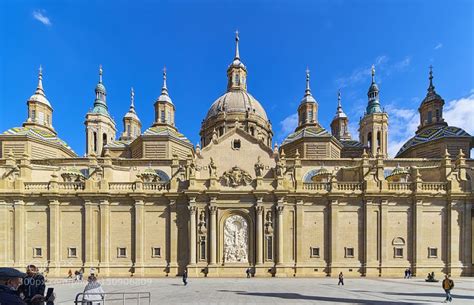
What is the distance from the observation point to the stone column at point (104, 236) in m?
29.7

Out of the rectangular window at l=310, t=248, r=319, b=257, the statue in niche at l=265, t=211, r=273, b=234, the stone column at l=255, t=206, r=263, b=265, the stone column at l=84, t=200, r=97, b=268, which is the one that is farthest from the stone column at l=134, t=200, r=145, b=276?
the rectangular window at l=310, t=248, r=319, b=257

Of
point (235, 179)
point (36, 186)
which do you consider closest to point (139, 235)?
point (235, 179)

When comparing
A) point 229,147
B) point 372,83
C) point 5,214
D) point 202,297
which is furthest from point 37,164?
point 372,83

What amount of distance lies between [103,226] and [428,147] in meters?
44.1

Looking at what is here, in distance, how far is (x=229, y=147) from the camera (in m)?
32.9

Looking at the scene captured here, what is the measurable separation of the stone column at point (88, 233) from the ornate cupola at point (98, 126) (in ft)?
94.4

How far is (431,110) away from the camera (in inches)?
1801

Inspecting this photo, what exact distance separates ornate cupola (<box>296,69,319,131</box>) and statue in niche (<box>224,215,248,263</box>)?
26907mm

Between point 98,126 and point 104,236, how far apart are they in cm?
3386

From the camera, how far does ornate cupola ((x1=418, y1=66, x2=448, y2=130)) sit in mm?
44844

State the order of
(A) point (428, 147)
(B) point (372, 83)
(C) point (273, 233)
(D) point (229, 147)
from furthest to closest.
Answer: (B) point (372, 83)
(A) point (428, 147)
(D) point (229, 147)
(C) point (273, 233)

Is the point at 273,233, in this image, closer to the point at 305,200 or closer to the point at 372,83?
the point at 305,200

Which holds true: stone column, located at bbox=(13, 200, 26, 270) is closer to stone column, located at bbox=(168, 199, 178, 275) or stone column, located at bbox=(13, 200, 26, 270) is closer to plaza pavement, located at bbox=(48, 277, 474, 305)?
plaza pavement, located at bbox=(48, 277, 474, 305)

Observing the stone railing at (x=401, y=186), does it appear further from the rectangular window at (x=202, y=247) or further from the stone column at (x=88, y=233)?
the stone column at (x=88, y=233)
